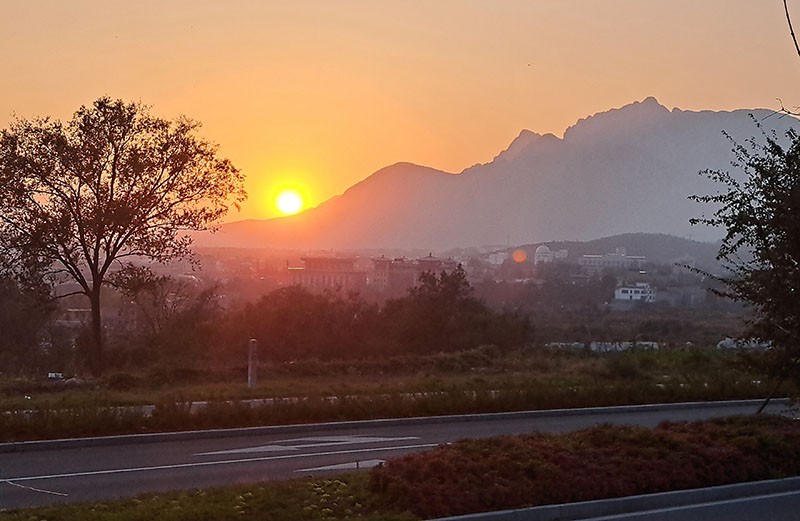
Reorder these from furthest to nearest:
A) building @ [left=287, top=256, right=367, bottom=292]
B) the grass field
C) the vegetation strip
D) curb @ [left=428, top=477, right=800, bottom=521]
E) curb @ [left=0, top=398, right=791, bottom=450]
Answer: building @ [left=287, top=256, right=367, bottom=292], the grass field, curb @ [left=0, top=398, right=791, bottom=450], curb @ [left=428, top=477, right=800, bottom=521], the vegetation strip

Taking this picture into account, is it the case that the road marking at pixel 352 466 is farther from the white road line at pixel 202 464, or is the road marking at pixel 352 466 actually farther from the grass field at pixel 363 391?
the grass field at pixel 363 391

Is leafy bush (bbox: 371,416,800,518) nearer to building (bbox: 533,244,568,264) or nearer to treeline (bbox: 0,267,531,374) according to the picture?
treeline (bbox: 0,267,531,374)

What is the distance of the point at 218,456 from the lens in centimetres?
1334

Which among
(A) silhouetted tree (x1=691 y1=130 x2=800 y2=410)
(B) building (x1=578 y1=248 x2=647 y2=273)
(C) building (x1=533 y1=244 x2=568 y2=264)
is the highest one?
(C) building (x1=533 y1=244 x2=568 y2=264)

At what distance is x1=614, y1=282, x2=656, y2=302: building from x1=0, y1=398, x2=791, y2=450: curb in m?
61.8

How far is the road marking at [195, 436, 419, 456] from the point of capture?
45.4ft

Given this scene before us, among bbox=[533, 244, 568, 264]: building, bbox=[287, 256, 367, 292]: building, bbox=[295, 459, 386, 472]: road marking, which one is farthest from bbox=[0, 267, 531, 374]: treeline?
bbox=[533, 244, 568, 264]: building

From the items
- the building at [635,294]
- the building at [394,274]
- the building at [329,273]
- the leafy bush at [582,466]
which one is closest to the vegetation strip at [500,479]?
the leafy bush at [582,466]

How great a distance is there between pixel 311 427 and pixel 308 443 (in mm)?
1151

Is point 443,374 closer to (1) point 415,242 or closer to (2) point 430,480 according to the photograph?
(2) point 430,480

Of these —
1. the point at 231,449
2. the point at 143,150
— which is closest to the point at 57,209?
the point at 143,150

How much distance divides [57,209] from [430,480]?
61.4 ft

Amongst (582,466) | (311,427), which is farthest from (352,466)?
(311,427)

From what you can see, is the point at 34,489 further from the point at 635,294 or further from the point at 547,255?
the point at 547,255
